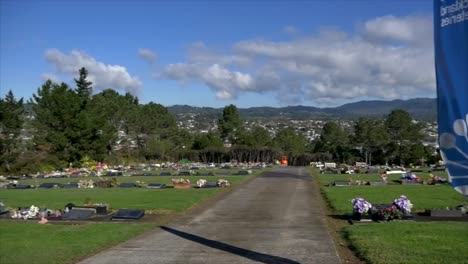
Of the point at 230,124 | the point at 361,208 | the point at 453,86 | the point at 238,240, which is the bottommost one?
the point at 238,240

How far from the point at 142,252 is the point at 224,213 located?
7.45m

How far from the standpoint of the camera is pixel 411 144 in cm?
7344

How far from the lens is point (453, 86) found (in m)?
5.56

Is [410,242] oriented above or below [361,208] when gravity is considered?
below

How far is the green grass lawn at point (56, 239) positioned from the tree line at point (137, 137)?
4173cm

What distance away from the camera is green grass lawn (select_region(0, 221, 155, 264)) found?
10321 mm

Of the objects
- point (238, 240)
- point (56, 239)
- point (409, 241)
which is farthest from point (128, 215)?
→ point (409, 241)

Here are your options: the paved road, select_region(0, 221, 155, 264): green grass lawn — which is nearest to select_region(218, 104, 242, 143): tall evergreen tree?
the paved road


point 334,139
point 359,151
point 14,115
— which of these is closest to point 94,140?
point 14,115

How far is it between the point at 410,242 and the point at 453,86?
22.1 ft

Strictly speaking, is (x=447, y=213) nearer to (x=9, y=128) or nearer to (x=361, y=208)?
(x=361, y=208)

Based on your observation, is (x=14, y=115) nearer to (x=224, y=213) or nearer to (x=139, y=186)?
(x=139, y=186)

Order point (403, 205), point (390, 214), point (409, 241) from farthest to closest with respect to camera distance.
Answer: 1. point (403, 205)
2. point (390, 214)
3. point (409, 241)

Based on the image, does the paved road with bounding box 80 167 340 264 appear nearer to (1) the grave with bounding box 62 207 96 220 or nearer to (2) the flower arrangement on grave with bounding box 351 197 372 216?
(2) the flower arrangement on grave with bounding box 351 197 372 216
